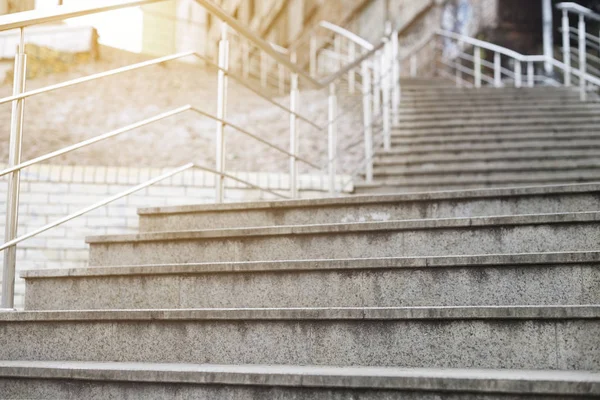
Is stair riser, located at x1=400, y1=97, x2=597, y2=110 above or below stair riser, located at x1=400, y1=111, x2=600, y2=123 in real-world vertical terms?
above

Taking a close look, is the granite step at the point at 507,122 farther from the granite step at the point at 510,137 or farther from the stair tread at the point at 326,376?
the stair tread at the point at 326,376

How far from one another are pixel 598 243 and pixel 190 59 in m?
13.4

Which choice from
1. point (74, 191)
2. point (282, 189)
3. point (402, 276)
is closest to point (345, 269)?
point (402, 276)

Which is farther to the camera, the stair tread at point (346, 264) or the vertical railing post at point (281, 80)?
the vertical railing post at point (281, 80)

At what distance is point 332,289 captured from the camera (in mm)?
2305

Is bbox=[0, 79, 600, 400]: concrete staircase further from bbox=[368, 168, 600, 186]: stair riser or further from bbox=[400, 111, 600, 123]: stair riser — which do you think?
bbox=[400, 111, 600, 123]: stair riser

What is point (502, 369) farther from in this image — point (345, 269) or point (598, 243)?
point (598, 243)

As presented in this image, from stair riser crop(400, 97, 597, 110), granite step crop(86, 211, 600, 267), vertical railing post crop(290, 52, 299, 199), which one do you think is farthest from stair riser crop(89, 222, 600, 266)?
stair riser crop(400, 97, 597, 110)

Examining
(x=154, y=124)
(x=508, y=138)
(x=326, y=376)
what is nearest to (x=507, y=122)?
(x=508, y=138)

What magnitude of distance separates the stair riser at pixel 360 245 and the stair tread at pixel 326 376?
0.68 metres

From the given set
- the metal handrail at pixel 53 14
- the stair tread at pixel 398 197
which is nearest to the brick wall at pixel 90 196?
the stair tread at pixel 398 197

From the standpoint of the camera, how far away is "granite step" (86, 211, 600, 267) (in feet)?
8.00

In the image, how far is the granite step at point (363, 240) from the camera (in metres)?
2.44

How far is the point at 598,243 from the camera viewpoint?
2393mm
